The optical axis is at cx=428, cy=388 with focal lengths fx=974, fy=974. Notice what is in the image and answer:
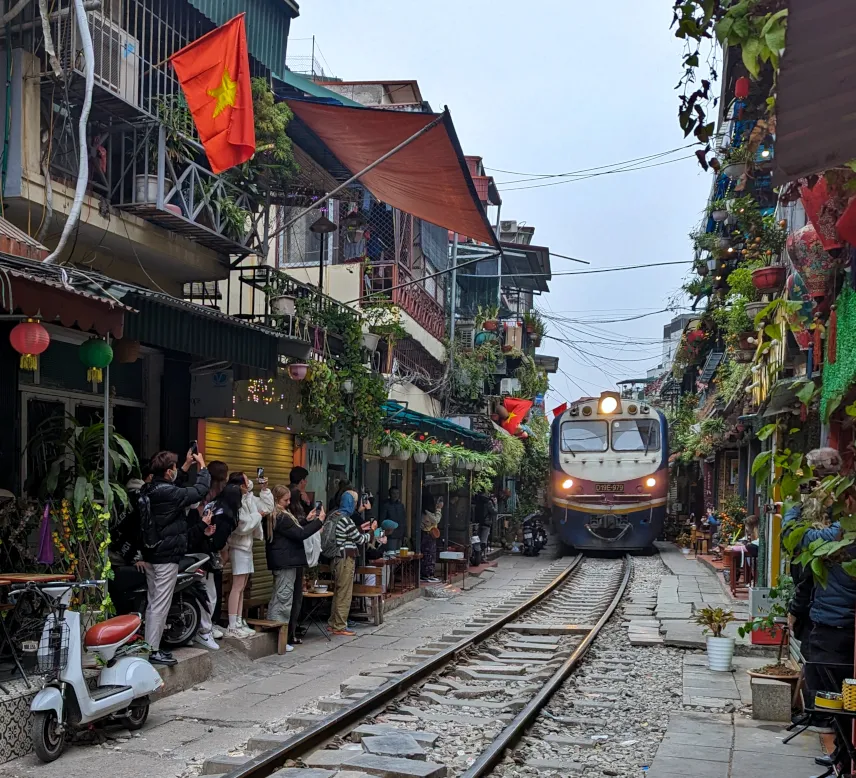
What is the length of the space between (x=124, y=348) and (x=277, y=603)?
353cm

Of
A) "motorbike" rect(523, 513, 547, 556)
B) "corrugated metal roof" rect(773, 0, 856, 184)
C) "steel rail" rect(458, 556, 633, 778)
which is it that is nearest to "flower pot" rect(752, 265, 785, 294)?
"steel rail" rect(458, 556, 633, 778)

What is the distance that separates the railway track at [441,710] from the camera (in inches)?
251

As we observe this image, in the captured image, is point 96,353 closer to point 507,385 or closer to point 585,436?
point 585,436

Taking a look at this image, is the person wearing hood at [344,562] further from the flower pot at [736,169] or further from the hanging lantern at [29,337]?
the flower pot at [736,169]

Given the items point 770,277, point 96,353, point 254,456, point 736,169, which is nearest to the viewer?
point 96,353

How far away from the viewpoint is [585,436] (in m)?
24.4

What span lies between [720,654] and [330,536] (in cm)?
474

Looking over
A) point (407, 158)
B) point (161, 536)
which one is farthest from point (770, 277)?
point (161, 536)

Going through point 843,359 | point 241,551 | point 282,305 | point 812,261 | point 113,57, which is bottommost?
point 241,551

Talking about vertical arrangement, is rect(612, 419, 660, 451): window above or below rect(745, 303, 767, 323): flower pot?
below

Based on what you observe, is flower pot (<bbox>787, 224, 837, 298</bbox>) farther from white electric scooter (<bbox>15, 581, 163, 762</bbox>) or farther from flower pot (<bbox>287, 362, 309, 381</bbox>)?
flower pot (<bbox>287, 362, 309, 381</bbox>)

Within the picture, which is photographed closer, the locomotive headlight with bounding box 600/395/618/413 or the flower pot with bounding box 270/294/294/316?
the flower pot with bounding box 270/294/294/316

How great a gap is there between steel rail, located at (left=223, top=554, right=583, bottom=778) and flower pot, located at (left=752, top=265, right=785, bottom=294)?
532cm

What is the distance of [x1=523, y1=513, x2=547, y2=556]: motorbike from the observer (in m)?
26.2
